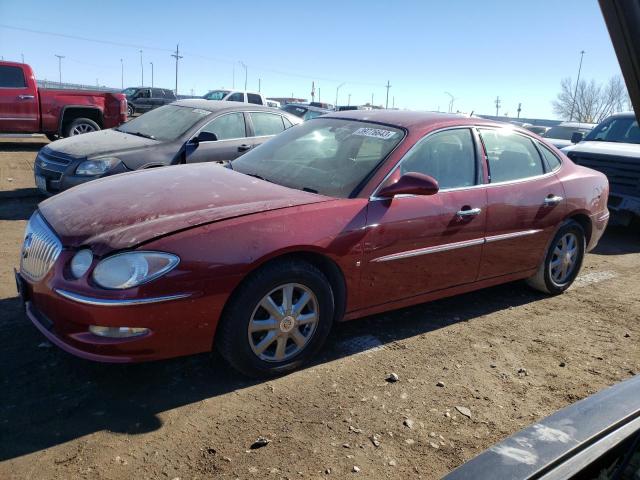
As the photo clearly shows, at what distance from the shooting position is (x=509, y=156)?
4.49 metres

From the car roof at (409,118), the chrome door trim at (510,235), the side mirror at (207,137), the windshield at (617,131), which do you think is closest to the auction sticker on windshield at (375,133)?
the car roof at (409,118)

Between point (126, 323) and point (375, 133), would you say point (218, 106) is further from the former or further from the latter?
point (126, 323)

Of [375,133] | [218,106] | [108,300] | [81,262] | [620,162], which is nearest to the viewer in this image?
[108,300]

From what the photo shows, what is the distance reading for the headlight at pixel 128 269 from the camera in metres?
2.71

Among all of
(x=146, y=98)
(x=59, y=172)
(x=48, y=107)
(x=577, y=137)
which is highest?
(x=146, y=98)

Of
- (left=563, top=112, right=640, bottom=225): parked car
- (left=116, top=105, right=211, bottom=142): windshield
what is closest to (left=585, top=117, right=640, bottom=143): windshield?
(left=563, top=112, right=640, bottom=225): parked car

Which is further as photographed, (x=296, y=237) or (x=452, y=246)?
(x=452, y=246)

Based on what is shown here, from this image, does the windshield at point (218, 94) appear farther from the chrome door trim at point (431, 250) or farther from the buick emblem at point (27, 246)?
the buick emblem at point (27, 246)

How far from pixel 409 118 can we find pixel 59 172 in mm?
4596

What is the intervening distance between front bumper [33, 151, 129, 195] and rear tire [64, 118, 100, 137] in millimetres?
5994

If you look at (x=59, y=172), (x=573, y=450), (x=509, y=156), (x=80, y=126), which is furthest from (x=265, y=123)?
(x=573, y=450)

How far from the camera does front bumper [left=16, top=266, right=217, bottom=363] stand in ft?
8.84

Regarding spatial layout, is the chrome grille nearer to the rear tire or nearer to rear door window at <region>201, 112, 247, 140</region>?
rear door window at <region>201, 112, 247, 140</region>

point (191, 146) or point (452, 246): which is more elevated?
point (191, 146)
